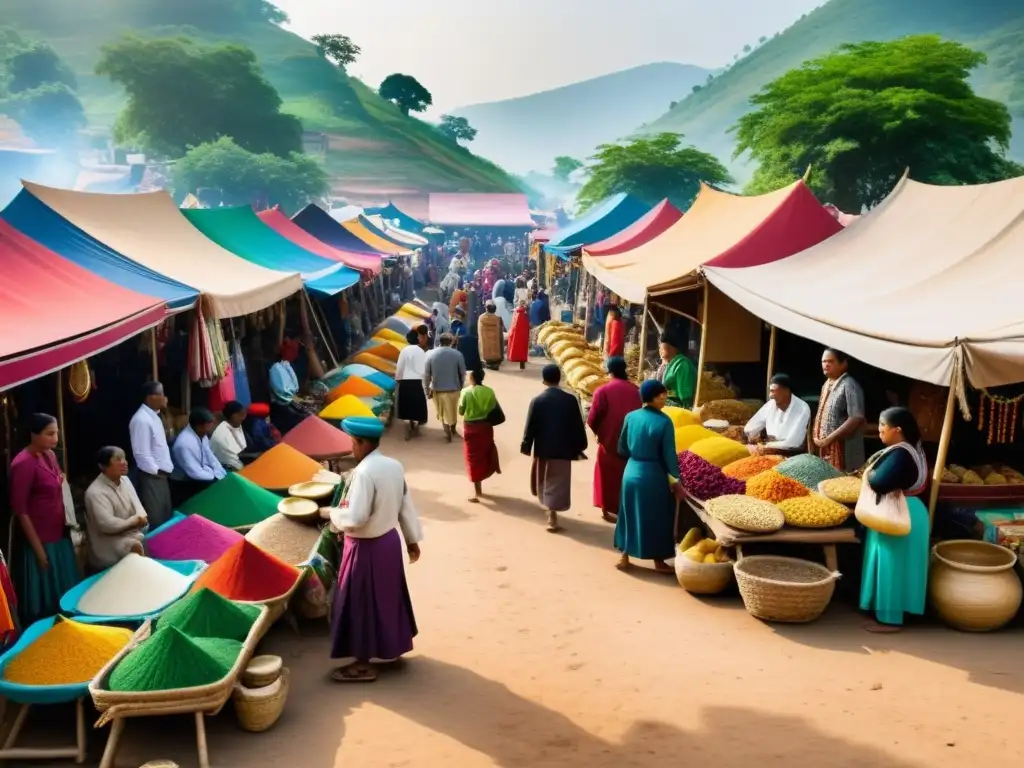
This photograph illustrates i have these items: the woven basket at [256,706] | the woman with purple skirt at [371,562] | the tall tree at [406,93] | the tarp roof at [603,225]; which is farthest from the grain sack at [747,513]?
the tall tree at [406,93]

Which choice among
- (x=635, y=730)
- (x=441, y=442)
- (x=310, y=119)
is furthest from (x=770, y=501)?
(x=310, y=119)

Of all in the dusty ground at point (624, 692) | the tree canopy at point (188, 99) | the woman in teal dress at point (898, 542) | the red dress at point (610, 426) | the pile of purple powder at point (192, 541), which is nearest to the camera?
the dusty ground at point (624, 692)

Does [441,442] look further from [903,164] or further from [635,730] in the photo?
[903,164]

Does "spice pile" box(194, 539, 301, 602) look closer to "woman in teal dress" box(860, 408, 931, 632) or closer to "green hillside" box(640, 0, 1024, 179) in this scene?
"woman in teal dress" box(860, 408, 931, 632)

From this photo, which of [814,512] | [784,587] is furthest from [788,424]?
[784,587]

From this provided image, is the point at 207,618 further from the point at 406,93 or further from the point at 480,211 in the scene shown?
the point at 406,93

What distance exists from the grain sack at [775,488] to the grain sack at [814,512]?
119 millimetres

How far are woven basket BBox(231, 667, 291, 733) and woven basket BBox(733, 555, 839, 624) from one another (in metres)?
2.95

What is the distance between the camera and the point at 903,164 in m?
28.0

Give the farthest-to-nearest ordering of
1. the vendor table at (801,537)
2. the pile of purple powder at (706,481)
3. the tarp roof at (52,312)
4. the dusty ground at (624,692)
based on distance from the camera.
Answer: the pile of purple powder at (706,481)
the vendor table at (801,537)
the tarp roof at (52,312)
the dusty ground at (624,692)

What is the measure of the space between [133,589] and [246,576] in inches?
24.1

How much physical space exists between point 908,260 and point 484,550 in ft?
15.2

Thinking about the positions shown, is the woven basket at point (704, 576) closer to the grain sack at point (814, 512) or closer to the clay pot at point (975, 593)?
the grain sack at point (814, 512)

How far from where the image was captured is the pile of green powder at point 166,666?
3889mm
